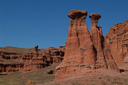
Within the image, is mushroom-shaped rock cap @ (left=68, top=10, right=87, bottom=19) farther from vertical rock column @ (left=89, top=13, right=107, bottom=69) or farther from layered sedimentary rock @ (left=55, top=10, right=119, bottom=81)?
vertical rock column @ (left=89, top=13, right=107, bottom=69)

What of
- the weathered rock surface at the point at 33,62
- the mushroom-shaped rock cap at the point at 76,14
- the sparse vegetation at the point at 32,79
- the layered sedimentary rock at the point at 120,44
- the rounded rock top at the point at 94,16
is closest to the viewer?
the mushroom-shaped rock cap at the point at 76,14

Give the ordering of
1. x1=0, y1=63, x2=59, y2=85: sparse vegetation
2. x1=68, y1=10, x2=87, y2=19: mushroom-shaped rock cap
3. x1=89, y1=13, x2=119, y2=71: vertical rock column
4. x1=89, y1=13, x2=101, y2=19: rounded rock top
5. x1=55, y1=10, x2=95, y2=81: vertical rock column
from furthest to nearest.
→ 1. x1=0, y1=63, x2=59, y2=85: sparse vegetation
2. x1=89, y1=13, x2=101, y2=19: rounded rock top
3. x1=68, y1=10, x2=87, y2=19: mushroom-shaped rock cap
4. x1=89, y1=13, x2=119, y2=71: vertical rock column
5. x1=55, y1=10, x2=95, y2=81: vertical rock column

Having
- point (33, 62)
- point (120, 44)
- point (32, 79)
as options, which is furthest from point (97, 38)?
point (33, 62)

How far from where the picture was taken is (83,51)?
112 ft

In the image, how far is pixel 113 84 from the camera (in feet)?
83.6

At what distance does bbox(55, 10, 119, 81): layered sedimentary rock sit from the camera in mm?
32625

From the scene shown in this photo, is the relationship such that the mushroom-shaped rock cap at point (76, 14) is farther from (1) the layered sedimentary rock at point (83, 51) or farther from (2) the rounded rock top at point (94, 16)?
(2) the rounded rock top at point (94, 16)

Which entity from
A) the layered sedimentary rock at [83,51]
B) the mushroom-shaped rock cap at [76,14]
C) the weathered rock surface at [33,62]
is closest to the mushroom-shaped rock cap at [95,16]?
the layered sedimentary rock at [83,51]

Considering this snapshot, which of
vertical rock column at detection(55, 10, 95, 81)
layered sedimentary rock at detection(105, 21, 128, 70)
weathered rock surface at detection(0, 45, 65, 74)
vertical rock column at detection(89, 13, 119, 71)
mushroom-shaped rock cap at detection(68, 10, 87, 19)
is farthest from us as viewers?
weathered rock surface at detection(0, 45, 65, 74)

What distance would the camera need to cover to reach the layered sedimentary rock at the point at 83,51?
3262 centimetres

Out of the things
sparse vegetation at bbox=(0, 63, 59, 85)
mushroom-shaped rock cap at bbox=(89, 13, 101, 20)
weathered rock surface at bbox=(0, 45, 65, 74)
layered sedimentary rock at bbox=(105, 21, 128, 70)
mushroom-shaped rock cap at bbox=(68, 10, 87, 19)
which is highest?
mushroom-shaped rock cap at bbox=(68, 10, 87, 19)

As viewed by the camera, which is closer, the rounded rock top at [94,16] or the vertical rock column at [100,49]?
the vertical rock column at [100,49]

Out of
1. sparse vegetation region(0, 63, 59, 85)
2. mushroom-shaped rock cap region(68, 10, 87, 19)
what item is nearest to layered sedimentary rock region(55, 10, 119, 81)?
mushroom-shaped rock cap region(68, 10, 87, 19)

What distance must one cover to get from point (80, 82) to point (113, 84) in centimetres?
477
